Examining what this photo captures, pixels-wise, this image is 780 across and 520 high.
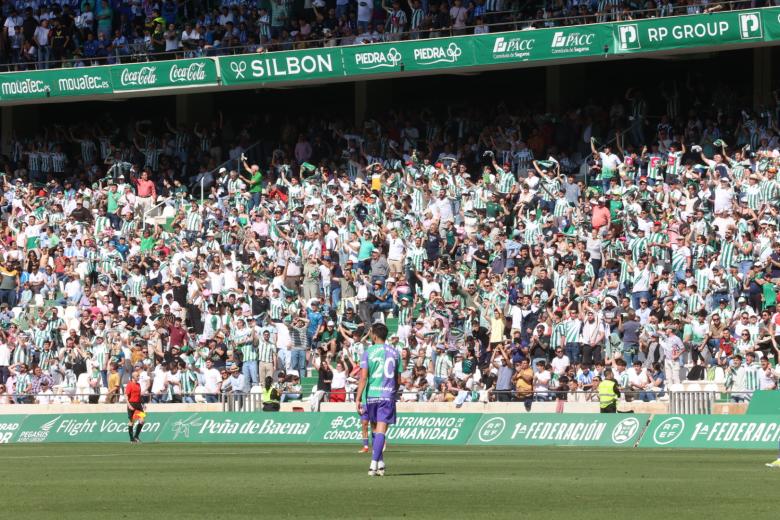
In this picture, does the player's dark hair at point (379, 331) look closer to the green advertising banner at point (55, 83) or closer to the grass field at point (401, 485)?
the grass field at point (401, 485)

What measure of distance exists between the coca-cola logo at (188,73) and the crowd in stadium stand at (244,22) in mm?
778

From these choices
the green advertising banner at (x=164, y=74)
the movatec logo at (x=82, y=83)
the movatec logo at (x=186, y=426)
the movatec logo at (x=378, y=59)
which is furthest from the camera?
the movatec logo at (x=82, y=83)

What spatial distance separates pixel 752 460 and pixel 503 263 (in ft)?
46.6

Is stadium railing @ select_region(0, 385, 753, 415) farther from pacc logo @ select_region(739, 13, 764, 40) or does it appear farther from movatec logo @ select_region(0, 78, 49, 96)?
movatec logo @ select_region(0, 78, 49, 96)

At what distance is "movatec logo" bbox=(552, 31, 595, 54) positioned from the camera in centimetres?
3841

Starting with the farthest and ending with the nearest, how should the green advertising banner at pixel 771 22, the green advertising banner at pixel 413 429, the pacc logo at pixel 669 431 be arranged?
the green advertising banner at pixel 771 22
the green advertising banner at pixel 413 429
the pacc logo at pixel 669 431

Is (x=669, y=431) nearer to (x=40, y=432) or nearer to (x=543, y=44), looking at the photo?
(x=40, y=432)

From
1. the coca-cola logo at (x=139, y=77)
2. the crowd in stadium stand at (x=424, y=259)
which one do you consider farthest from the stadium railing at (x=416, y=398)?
the coca-cola logo at (x=139, y=77)

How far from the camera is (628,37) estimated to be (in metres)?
37.7

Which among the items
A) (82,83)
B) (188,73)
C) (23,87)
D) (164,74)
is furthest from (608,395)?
(23,87)

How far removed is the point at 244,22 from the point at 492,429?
67.2 ft

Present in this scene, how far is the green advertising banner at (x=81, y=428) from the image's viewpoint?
108 feet

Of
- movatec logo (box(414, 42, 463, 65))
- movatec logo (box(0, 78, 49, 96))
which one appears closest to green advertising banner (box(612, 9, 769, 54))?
movatec logo (box(414, 42, 463, 65))

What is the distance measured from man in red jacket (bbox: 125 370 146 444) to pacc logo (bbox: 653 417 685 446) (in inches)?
407
